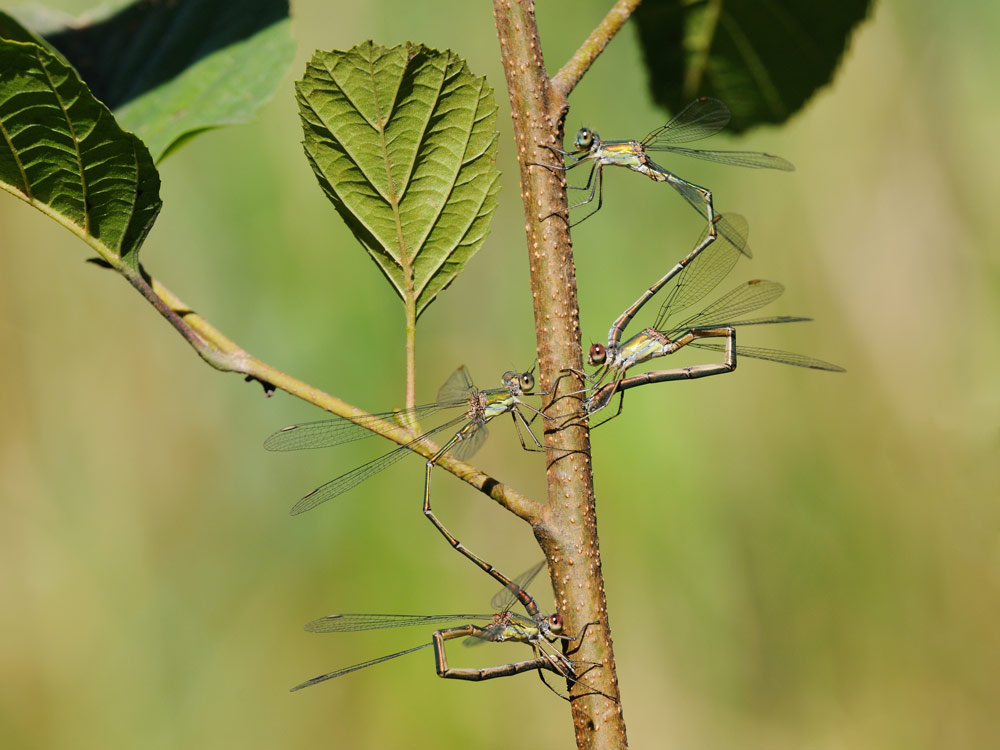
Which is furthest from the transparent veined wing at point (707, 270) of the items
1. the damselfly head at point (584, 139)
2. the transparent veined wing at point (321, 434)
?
the transparent veined wing at point (321, 434)

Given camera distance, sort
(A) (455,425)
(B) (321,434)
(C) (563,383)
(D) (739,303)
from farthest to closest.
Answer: (D) (739,303) < (B) (321,434) < (A) (455,425) < (C) (563,383)

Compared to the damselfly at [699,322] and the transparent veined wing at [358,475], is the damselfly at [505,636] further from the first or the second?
the damselfly at [699,322]

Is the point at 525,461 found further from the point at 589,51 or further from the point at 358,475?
the point at 589,51

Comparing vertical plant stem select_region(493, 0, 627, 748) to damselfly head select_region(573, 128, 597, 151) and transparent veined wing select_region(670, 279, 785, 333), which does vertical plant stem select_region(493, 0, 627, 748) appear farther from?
transparent veined wing select_region(670, 279, 785, 333)

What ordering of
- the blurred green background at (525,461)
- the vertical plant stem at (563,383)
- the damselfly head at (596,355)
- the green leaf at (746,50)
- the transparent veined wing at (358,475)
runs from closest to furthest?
the vertical plant stem at (563,383) → the damselfly head at (596,355) → the transparent veined wing at (358,475) → the green leaf at (746,50) → the blurred green background at (525,461)

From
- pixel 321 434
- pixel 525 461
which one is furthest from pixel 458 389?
pixel 525 461

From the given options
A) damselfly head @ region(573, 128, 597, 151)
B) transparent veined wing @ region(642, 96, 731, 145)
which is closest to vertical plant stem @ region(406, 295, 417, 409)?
damselfly head @ region(573, 128, 597, 151)
